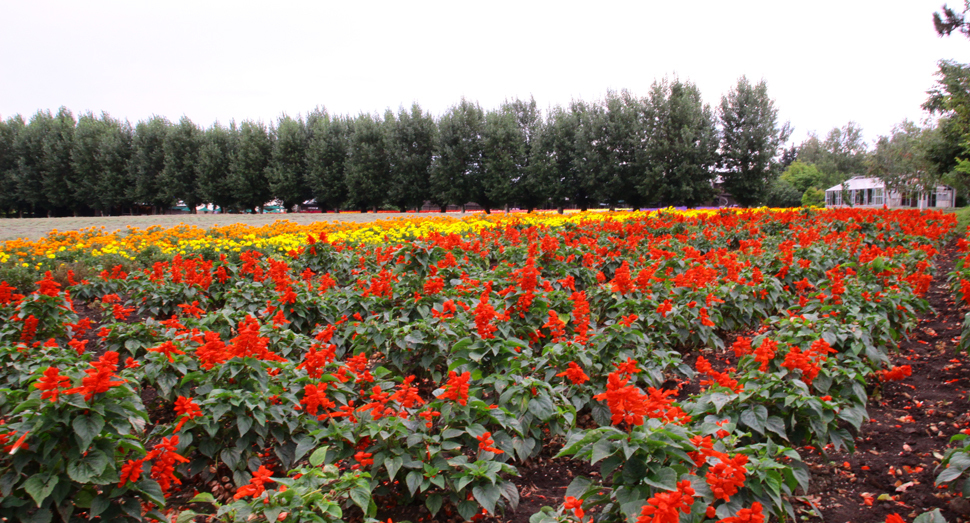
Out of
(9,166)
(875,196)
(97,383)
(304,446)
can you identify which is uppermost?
(9,166)

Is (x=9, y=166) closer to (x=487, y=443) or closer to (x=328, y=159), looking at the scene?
(x=328, y=159)

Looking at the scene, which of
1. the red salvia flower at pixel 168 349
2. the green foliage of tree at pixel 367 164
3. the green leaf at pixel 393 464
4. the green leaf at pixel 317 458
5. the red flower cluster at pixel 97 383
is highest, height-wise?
the green foliage of tree at pixel 367 164

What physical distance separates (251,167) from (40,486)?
3415cm

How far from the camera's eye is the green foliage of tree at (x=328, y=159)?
3192 cm

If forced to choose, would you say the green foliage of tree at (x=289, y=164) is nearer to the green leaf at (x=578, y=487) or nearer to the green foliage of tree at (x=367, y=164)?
the green foliage of tree at (x=367, y=164)

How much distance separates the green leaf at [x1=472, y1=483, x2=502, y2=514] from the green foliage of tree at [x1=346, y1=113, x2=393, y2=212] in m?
30.2

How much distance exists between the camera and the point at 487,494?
2.29 meters

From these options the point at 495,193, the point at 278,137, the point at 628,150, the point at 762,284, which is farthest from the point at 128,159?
the point at 762,284

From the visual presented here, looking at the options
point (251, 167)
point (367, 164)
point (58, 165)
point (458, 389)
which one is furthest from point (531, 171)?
point (58, 165)

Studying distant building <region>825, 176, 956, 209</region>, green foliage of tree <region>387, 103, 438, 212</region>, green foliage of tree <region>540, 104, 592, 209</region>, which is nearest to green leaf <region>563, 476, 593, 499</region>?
green foliage of tree <region>540, 104, 592, 209</region>

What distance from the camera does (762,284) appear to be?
17.4 feet

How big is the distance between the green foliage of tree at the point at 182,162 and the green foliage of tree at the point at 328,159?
24.9 feet

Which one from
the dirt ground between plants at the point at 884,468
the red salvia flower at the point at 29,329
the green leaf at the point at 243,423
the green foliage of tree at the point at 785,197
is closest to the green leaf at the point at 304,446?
the green leaf at the point at 243,423

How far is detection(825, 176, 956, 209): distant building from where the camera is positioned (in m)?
45.0
